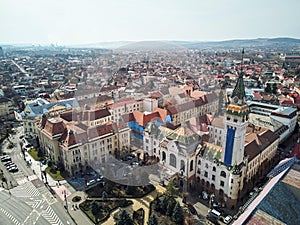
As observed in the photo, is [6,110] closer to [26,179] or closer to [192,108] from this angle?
[26,179]

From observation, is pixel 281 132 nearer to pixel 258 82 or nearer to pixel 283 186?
pixel 283 186

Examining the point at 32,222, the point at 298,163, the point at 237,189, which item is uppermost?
the point at 298,163

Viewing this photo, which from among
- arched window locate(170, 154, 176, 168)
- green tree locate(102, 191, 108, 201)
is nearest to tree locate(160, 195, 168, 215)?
arched window locate(170, 154, 176, 168)

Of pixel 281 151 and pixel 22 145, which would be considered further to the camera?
pixel 22 145

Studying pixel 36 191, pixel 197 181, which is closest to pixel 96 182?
pixel 36 191

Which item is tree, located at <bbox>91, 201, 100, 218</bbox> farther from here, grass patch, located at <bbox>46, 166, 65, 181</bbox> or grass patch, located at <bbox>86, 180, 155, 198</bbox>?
grass patch, located at <bbox>46, 166, 65, 181</bbox>

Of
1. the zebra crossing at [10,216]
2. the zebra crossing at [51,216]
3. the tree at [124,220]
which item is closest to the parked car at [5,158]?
the zebra crossing at [10,216]

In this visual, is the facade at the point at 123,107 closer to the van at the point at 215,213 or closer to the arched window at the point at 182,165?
the arched window at the point at 182,165
